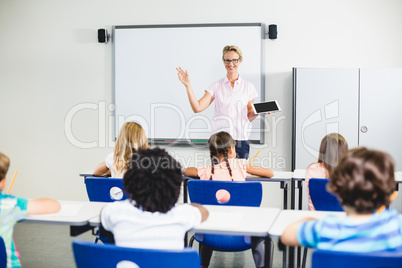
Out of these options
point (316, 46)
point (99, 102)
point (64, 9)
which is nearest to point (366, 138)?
point (316, 46)

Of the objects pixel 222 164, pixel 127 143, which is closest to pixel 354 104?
pixel 222 164

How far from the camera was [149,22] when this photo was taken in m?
5.07

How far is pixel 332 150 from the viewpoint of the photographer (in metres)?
2.92

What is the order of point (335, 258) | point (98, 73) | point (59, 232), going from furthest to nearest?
1. point (98, 73)
2. point (59, 232)
3. point (335, 258)

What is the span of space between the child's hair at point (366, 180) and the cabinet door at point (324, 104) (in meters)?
3.18

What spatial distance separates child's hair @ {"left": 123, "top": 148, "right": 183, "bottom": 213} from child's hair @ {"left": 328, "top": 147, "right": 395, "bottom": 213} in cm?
58

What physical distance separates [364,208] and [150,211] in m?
0.72

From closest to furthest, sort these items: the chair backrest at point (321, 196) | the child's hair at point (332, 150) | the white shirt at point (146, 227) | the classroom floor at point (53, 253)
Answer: the white shirt at point (146, 227)
the chair backrest at point (321, 196)
the child's hair at point (332, 150)
the classroom floor at point (53, 253)

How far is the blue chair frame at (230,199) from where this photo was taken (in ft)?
8.14

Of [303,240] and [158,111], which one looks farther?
[158,111]

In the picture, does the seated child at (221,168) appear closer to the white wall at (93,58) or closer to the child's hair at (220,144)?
the child's hair at (220,144)

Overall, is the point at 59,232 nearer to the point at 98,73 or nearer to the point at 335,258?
the point at 98,73

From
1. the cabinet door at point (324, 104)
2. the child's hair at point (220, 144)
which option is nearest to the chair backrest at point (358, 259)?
the child's hair at point (220, 144)

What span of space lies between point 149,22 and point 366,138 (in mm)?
2618
